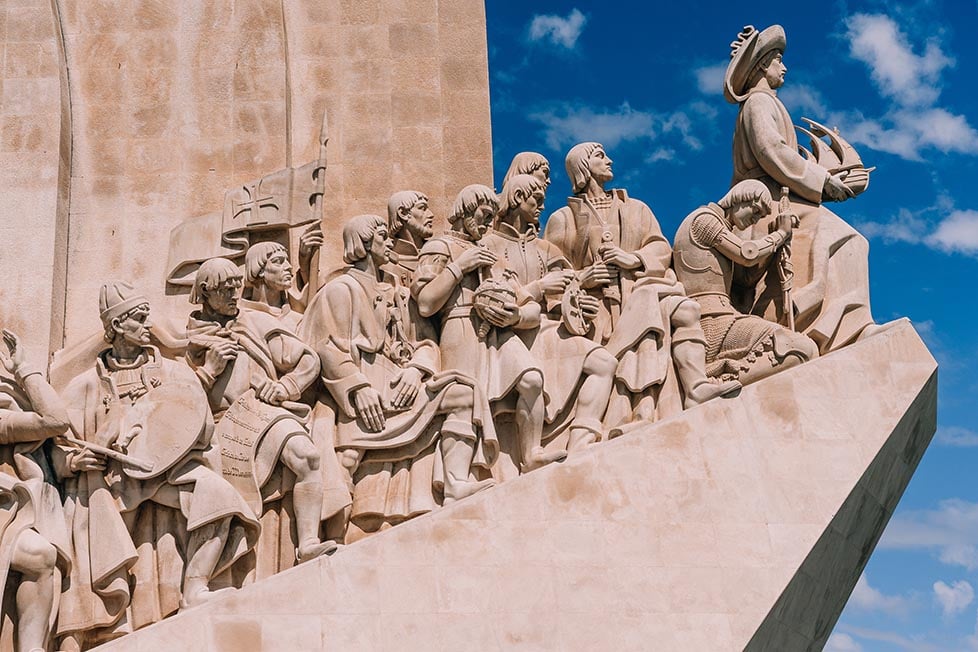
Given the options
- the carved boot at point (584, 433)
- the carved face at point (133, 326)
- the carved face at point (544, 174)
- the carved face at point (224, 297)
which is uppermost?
the carved face at point (544, 174)

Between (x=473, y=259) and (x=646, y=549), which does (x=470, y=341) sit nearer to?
(x=473, y=259)

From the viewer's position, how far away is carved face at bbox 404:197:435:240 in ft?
43.5

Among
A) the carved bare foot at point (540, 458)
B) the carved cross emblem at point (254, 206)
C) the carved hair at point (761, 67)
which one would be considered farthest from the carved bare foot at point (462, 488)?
the carved hair at point (761, 67)

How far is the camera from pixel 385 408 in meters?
12.5

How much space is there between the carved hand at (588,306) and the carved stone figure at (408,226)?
1.16 meters

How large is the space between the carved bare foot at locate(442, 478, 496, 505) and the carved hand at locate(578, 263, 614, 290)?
169 centimetres

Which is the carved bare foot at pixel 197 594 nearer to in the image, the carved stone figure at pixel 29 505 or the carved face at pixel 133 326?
the carved stone figure at pixel 29 505

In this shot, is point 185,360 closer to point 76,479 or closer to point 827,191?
point 76,479

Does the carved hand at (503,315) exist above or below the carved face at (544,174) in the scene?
below

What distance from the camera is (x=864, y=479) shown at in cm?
1231

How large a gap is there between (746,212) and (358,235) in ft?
8.82

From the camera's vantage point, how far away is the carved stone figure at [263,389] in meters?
12.1

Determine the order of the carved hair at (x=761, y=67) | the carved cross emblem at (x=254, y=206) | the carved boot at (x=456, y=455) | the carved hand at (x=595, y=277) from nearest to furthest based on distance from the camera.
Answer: the carved boot at (x=456, y=455) → the carved hand at (x=595, y=277) → the carved cross emblem at (x=254, y=206) → the carved hair at (x=761, y=67)

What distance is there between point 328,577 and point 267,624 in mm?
456
